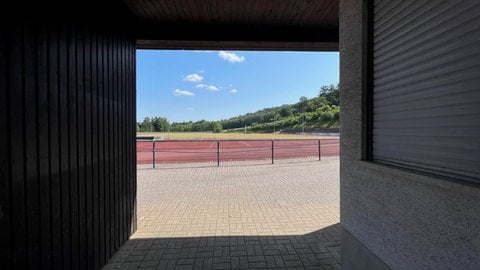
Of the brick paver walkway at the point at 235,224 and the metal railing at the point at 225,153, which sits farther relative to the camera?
the metal railing at the point at 225,153

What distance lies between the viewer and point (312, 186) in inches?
282

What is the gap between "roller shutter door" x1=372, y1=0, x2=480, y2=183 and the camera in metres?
1.52

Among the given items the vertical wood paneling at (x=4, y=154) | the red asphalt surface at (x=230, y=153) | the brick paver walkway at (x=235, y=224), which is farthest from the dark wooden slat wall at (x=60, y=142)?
the red asphalt surface at (x=230, y=153)

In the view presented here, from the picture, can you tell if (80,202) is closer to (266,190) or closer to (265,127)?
(266,190)

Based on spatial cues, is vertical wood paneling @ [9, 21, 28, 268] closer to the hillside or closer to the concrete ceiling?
the concrete ceiling

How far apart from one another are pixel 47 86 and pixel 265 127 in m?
76.4

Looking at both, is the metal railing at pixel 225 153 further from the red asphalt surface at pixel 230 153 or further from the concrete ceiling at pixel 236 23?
the concrete ceiling at pixel 236 23

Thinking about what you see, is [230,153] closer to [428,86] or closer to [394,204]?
[394,204]

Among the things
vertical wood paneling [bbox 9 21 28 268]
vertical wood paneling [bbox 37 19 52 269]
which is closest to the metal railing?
vertical wood paneling [bbox 37 19 52 269]

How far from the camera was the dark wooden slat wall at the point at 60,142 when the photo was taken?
5.70 feet

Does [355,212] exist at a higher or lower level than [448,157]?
lower

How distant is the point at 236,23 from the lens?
14.7ft

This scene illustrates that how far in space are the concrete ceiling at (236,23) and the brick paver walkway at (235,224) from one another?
2.99 meters

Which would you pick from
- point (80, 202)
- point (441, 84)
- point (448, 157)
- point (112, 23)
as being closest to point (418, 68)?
point (441, 84)
